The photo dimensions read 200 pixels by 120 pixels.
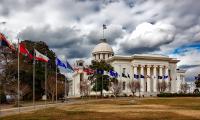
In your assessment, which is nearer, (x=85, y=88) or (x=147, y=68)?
(x=85, y=88)

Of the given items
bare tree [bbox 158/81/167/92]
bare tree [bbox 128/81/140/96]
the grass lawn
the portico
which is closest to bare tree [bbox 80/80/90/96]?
bare tree [bbox 128/81/140/96]

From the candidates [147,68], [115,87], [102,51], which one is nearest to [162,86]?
[147,68]

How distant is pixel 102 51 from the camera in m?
164

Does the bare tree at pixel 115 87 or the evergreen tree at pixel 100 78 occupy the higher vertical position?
the evergreen tree at pixel 100 78

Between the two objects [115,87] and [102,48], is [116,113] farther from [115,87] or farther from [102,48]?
[102,48]

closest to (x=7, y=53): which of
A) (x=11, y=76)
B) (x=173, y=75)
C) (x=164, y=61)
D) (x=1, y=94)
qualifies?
(x=11, y=76)

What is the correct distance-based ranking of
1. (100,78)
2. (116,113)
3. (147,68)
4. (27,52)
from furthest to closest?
1. (147,68)
2. (100,78)
3. (27,52)
4. (116,113)

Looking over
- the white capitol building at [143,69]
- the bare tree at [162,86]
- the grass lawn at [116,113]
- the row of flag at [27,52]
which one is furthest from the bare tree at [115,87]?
the grass lawn at [116,113]

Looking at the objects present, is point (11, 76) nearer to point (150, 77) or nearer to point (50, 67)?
point (50, 67)

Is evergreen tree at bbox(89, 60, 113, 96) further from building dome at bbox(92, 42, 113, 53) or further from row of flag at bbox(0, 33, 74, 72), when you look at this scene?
row of flag at bbox(0, 33, 74, 72)

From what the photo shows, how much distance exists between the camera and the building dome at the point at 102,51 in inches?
6467

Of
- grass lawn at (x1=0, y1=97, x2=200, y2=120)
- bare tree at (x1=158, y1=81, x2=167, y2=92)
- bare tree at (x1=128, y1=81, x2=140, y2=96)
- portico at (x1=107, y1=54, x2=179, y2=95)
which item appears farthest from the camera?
portico at (x1=107, y1=54, x2=179, y2=95)

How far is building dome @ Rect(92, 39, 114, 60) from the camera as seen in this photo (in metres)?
164

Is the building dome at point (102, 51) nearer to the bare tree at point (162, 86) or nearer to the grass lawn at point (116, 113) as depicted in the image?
the bare tree at point (162, 86)
